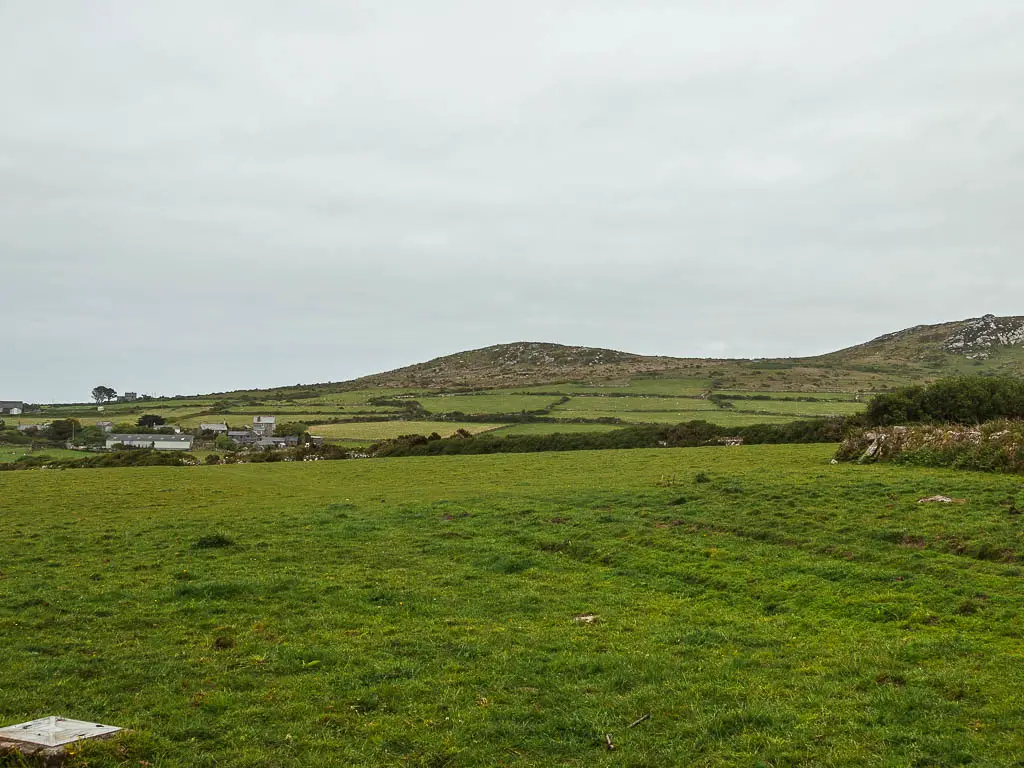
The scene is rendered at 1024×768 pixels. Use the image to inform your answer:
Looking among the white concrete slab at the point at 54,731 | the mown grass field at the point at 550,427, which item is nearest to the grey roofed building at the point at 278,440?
the mown grass field at the point at 550,427

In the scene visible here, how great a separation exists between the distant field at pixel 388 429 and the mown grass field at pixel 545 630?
58.7 meters

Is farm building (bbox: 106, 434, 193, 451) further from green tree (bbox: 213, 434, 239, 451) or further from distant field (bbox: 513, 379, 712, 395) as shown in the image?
distant field (bbox: 513, 379, 712, 395)

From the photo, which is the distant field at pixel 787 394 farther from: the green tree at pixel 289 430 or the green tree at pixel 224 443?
the green tree at pixel 224 443

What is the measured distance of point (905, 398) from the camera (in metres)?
53.4

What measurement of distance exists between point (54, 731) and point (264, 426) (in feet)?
355

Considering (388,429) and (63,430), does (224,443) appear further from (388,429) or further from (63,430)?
(63,430)

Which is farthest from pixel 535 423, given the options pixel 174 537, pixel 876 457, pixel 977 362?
pixel 977 362

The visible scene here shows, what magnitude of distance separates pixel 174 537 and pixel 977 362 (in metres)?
217

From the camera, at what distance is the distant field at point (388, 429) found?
89.8m

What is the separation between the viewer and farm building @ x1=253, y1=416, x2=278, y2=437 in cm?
10856

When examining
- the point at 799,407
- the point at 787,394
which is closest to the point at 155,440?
the point at 799,407

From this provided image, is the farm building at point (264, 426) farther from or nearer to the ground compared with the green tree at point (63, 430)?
nearer to the ground

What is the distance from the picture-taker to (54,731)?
8.44 m

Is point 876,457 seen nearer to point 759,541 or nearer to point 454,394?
point 759,541
